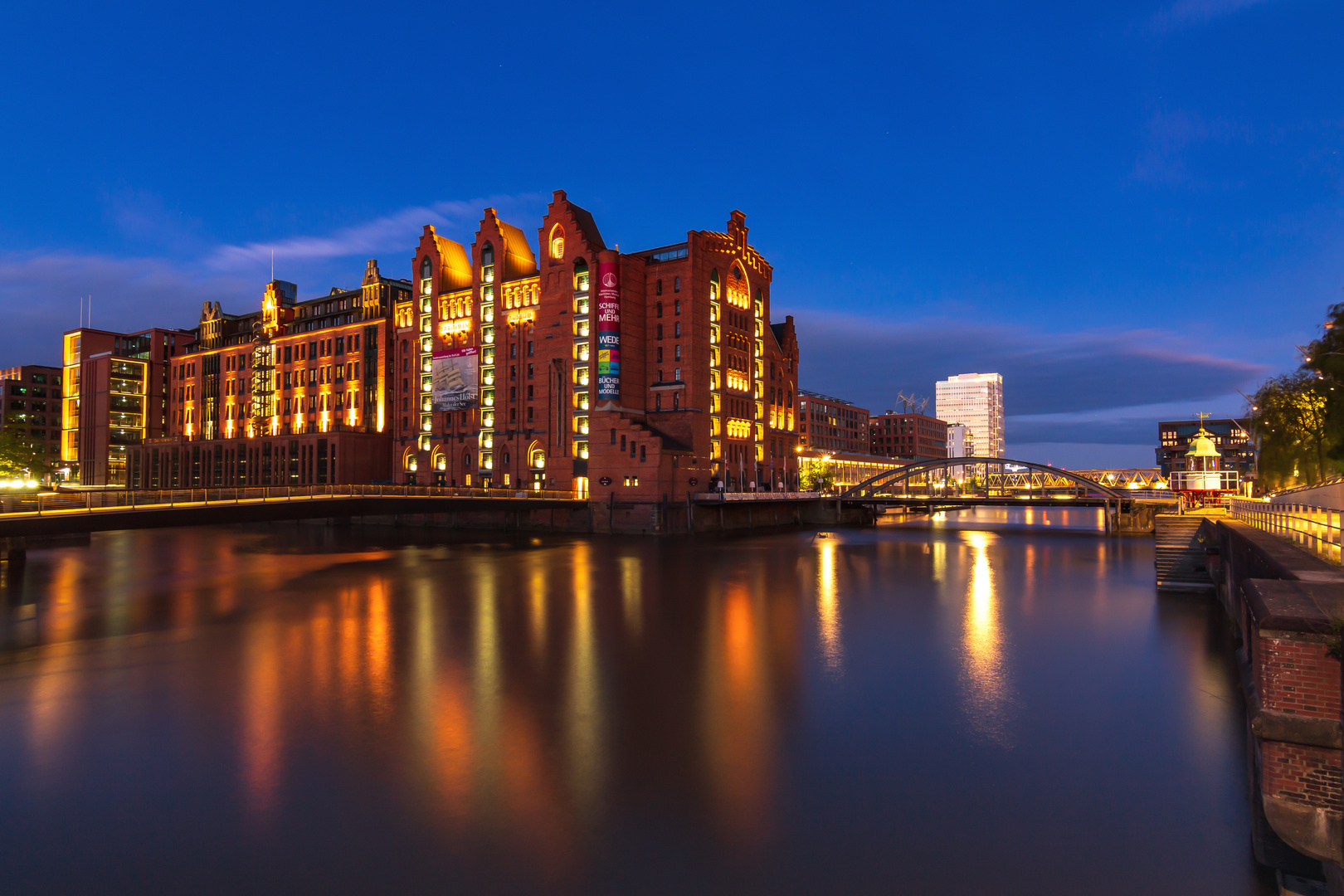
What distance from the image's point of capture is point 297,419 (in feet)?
412

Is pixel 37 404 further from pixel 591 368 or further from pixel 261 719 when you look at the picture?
pixel 261 719

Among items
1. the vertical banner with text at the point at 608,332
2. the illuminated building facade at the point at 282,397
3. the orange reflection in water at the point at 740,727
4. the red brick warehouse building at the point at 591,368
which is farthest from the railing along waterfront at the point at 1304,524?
the illuminated building facade at the point at 282,397

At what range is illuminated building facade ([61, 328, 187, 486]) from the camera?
150 m

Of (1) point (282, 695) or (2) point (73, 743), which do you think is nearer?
(2) point (73, 743)

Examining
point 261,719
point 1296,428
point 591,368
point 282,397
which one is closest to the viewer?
point 261,719

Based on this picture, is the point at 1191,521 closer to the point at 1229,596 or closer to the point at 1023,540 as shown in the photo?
the point at 1229,596

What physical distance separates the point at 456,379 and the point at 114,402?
94757mm

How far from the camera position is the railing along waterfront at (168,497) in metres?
43.2

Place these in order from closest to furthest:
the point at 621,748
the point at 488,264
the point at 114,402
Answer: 1. the point at 621,748
2. the point at 488,264
3. the point at 114,402

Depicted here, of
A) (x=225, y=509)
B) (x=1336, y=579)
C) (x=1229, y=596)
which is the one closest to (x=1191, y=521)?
(x=1229, y=596)

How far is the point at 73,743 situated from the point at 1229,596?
132 ft

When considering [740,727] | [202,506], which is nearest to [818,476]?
[202,506]

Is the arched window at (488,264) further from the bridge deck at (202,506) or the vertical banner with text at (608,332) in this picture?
the bridge deck at (202,506)

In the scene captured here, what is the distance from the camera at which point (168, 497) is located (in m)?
49.2
